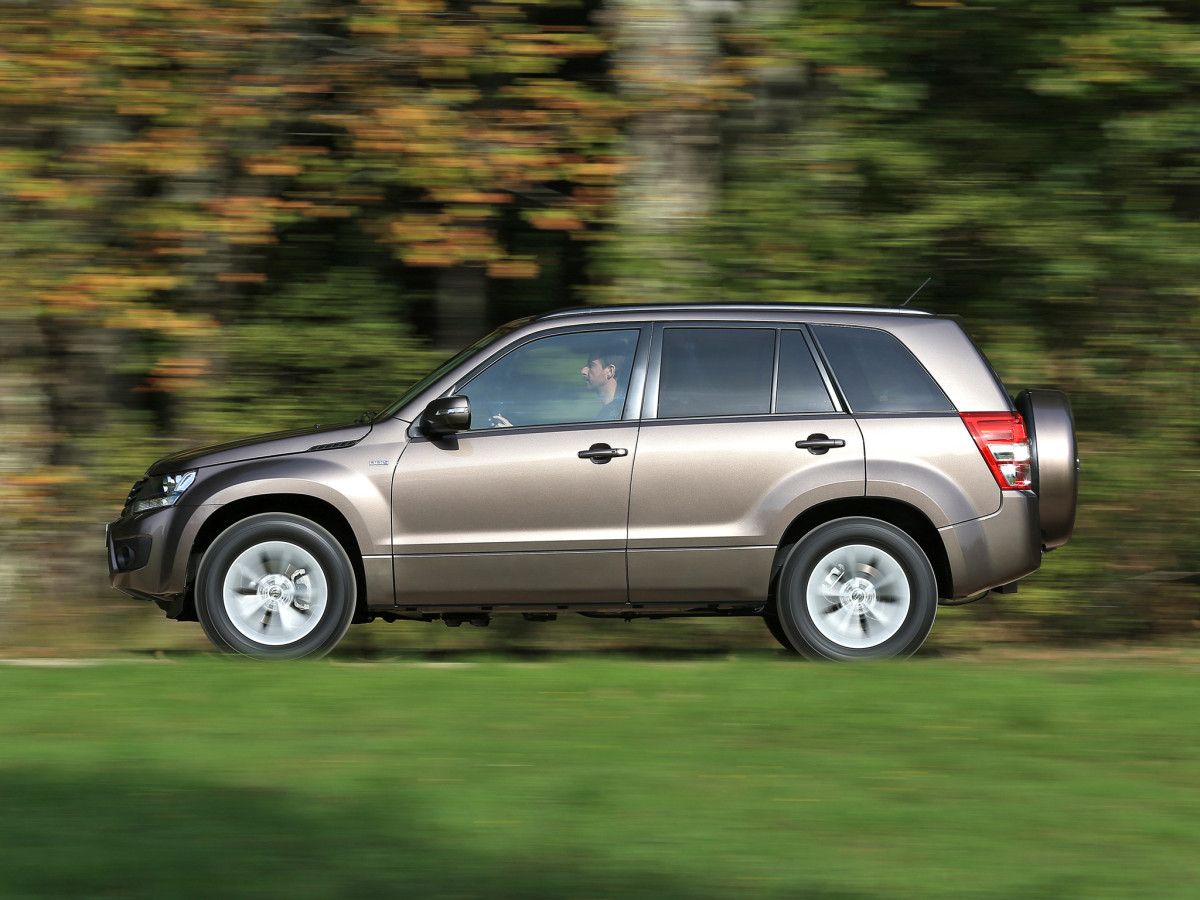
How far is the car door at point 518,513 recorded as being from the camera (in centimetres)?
755

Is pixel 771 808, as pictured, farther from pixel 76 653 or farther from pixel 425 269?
pixel 425 269

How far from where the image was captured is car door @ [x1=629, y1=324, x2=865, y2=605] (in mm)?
7551

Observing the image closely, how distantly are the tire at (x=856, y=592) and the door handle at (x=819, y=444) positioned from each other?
0.40 meters

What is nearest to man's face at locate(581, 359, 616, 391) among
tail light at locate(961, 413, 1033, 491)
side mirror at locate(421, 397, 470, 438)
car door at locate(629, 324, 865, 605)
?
car door at locate(629, 324, 865, 605)

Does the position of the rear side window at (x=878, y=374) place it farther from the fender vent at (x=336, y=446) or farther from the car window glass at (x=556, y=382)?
the fender vent at (x=336, y=446)

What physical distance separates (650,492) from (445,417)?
3.65 feet

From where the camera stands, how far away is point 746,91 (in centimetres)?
1097

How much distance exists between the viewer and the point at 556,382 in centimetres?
776

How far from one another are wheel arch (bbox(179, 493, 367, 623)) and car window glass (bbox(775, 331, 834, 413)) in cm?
236

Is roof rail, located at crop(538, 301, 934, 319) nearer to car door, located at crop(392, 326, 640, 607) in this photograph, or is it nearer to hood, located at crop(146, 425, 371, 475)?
car door, located at crop(392, 326, 640, 607)

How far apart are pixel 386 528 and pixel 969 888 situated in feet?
14.1

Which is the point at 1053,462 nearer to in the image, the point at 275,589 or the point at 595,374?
the point at 595,374

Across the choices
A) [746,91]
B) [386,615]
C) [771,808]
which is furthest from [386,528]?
[746,91]

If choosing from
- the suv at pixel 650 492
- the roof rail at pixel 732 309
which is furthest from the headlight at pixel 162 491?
the roof rail at pixel 732 309
